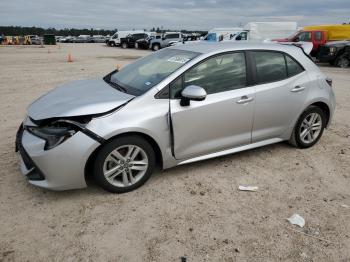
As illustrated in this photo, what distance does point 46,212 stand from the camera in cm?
348

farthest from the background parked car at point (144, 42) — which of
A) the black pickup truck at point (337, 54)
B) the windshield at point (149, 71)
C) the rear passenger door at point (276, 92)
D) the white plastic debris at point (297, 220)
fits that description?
the white plastic debris at point (297, 220)

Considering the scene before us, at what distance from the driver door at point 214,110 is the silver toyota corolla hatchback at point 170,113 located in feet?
0.04

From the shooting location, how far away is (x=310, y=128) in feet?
16.9

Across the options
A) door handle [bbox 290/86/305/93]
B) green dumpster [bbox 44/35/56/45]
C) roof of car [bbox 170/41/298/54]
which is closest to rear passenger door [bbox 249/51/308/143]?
door handle [bbox 290/86/305/93]

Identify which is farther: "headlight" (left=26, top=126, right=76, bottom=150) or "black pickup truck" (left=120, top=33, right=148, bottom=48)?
"black pickup truck" (left=120, top=33, right=148, bottom=48)

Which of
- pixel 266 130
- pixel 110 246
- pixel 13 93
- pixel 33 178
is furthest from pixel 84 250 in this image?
pixel 13 93

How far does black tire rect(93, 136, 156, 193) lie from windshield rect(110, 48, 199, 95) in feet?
1.93

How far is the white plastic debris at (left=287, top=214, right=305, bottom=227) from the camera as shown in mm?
3346

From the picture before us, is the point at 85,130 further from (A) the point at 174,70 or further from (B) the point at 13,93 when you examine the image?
(B) the point at 13,93

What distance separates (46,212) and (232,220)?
1.89 metres

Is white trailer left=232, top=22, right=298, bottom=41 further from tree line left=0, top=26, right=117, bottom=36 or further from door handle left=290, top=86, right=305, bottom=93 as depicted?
tree line left=0, top=26, right=117, bottom=36

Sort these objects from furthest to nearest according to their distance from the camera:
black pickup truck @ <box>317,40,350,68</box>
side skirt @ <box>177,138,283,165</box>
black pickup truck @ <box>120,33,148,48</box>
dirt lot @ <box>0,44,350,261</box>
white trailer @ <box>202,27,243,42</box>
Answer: black pickup truck @ <box>120,33,148,48</box> < white trailer @ <box>202,27,243,42</box> < black pickup truck @ <box>317,40,350,68</box> < side skirt @ <box>177,138,283,165</box> < dirt lot @ <box>0,44,350,261</box>

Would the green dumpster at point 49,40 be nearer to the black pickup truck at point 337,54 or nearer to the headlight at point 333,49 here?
the black pickup truck at point 337,54

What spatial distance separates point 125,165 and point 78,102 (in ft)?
2.80
